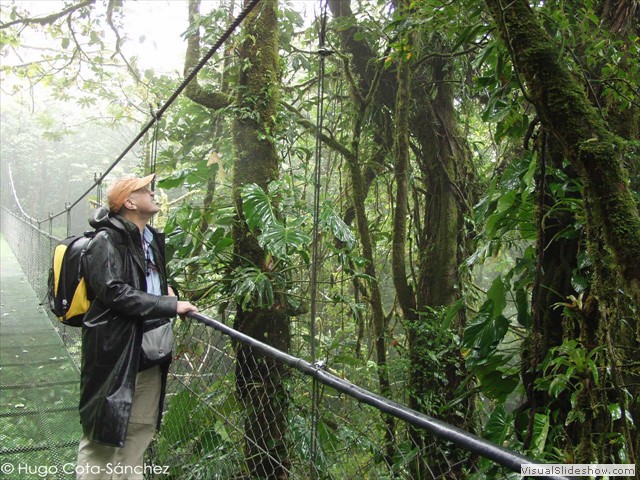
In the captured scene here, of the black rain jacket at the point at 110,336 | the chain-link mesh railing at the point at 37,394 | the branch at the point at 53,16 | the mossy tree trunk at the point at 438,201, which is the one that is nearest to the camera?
the black rain jacket at the point at 110,336

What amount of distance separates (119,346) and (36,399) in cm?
172

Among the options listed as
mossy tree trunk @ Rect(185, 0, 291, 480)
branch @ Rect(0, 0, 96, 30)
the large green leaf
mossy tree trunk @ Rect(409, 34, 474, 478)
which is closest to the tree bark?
the large green leaf

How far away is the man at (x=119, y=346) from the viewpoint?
4.40 ft

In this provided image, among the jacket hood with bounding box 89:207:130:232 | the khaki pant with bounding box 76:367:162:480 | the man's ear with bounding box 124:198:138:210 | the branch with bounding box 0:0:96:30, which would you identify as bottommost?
the khaki pant with bounding box 76:367:162:480

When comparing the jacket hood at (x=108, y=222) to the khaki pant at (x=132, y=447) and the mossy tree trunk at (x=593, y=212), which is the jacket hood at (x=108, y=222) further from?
the mossy tree trunk at (x=593, y=212)

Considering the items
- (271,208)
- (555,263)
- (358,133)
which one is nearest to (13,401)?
(271,208)

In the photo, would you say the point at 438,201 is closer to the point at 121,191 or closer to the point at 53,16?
the point at 121,191

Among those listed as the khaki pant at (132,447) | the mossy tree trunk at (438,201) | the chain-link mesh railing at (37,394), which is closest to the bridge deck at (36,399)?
the chain-link mesh railing at (37,394)

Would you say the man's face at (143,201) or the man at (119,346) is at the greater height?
the man's face at (143,201)

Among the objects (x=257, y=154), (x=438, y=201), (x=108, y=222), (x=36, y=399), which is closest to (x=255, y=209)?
(x=257, y=154)

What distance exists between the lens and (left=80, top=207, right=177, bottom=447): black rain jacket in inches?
52.2

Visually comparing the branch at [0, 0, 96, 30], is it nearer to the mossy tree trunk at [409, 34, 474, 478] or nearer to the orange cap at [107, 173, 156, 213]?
the mossy tree trunk at [409, 34, 474, 478]

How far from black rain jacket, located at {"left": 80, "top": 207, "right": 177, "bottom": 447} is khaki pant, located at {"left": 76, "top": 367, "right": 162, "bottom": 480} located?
8 cm

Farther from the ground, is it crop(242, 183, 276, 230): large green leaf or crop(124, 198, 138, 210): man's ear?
crop(242, 183, 276, 230): large green leaf
